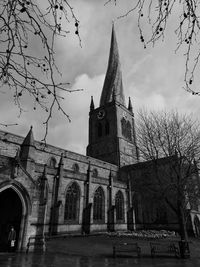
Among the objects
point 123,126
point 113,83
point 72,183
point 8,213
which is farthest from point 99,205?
point 113,83

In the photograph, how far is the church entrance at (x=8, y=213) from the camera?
44.2ft

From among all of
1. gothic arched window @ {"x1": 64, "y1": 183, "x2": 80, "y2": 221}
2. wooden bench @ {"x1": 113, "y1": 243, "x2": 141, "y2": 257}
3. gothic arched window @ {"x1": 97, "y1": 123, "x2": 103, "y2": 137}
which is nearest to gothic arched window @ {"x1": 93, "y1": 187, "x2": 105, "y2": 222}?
gothic arched window @ {"x1": 64, "y1": 183, "x2": 80, "y2": 221}

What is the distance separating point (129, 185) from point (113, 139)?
12.6 meters

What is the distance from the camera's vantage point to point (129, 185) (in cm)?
3800

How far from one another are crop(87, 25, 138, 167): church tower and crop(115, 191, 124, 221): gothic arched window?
31.0ft

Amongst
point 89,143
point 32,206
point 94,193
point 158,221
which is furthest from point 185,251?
point 89,143

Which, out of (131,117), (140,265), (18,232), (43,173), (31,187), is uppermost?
(131,117)

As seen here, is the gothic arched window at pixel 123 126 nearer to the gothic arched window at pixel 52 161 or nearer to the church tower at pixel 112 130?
the church tower at pixel 112 130

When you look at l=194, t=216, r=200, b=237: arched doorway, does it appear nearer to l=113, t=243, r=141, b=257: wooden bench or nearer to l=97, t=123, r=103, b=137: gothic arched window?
l=113, t=243, r=141, b=257: wooden bench

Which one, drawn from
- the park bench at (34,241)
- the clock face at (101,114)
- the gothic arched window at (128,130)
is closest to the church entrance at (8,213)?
the park bench at (34,241)

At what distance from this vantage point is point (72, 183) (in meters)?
29.2

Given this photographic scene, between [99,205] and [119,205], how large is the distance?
496cm

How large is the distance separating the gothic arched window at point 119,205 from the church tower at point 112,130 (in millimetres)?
9443

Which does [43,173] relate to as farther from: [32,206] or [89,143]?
[89,143]
